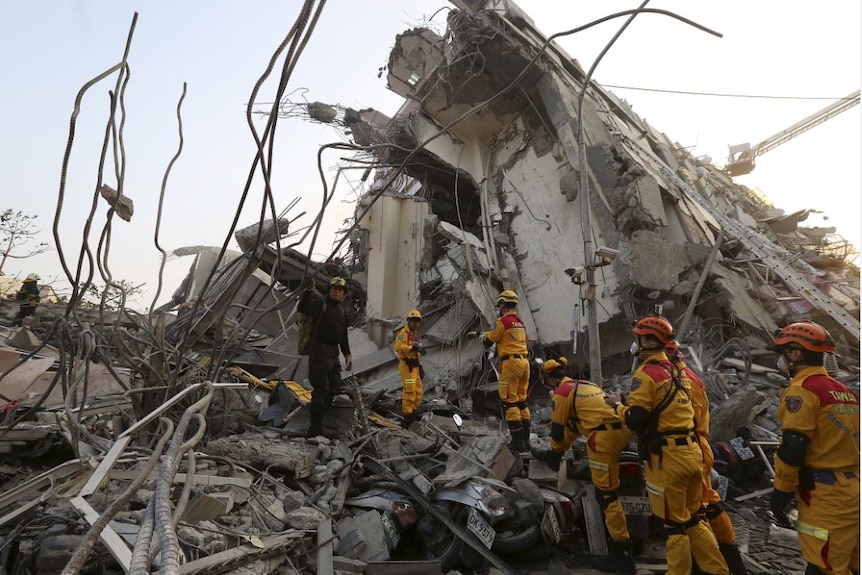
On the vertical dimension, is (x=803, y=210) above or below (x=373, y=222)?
above

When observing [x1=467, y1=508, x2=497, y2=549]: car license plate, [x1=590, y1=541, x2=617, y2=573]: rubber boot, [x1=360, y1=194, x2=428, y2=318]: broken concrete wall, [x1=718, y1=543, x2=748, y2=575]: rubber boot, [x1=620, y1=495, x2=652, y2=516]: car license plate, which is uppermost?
[x1=360, y1=194, x2=428, y2=318]: broken concrete wall

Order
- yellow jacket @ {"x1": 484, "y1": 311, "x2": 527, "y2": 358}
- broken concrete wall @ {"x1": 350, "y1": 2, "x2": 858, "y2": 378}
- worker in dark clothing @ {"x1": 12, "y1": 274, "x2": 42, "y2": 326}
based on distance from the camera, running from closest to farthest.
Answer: yellow jacket @ {"x1": 484, "y1": 311, "x2": 527, "y2": 358} → broken concrete wall @ {"x1": 350, "y1": 2, "x2": 858, "y2": 378} → worker in dark clothing @ {"x1": 12, "y1": 274, "x2": 42, "y2": 326}

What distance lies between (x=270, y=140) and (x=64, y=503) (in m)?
2.38

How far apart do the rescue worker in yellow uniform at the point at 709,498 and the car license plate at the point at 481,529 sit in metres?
1.49

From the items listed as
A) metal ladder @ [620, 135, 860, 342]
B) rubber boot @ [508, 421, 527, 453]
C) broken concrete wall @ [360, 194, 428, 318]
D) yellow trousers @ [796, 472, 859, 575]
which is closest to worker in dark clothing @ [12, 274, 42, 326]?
broken concrete wall @ [360, 194, 428, 318]

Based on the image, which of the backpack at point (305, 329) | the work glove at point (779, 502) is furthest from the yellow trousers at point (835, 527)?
the backpack at point (305, 329)

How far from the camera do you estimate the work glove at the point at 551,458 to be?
13.2ft

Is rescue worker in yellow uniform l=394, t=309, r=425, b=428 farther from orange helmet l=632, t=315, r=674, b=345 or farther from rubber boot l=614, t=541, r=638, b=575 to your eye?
orange helmet l=632, t=315, r=674, b=345

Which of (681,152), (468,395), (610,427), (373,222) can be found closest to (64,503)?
(610,427)

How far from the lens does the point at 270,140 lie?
2227 mm

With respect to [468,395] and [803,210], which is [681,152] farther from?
[468,395]

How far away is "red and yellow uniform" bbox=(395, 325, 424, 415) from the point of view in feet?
19.5

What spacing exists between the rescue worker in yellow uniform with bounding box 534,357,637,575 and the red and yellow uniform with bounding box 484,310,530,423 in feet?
4.74

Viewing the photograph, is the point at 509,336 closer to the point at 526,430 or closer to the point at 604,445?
the point at 526,430
